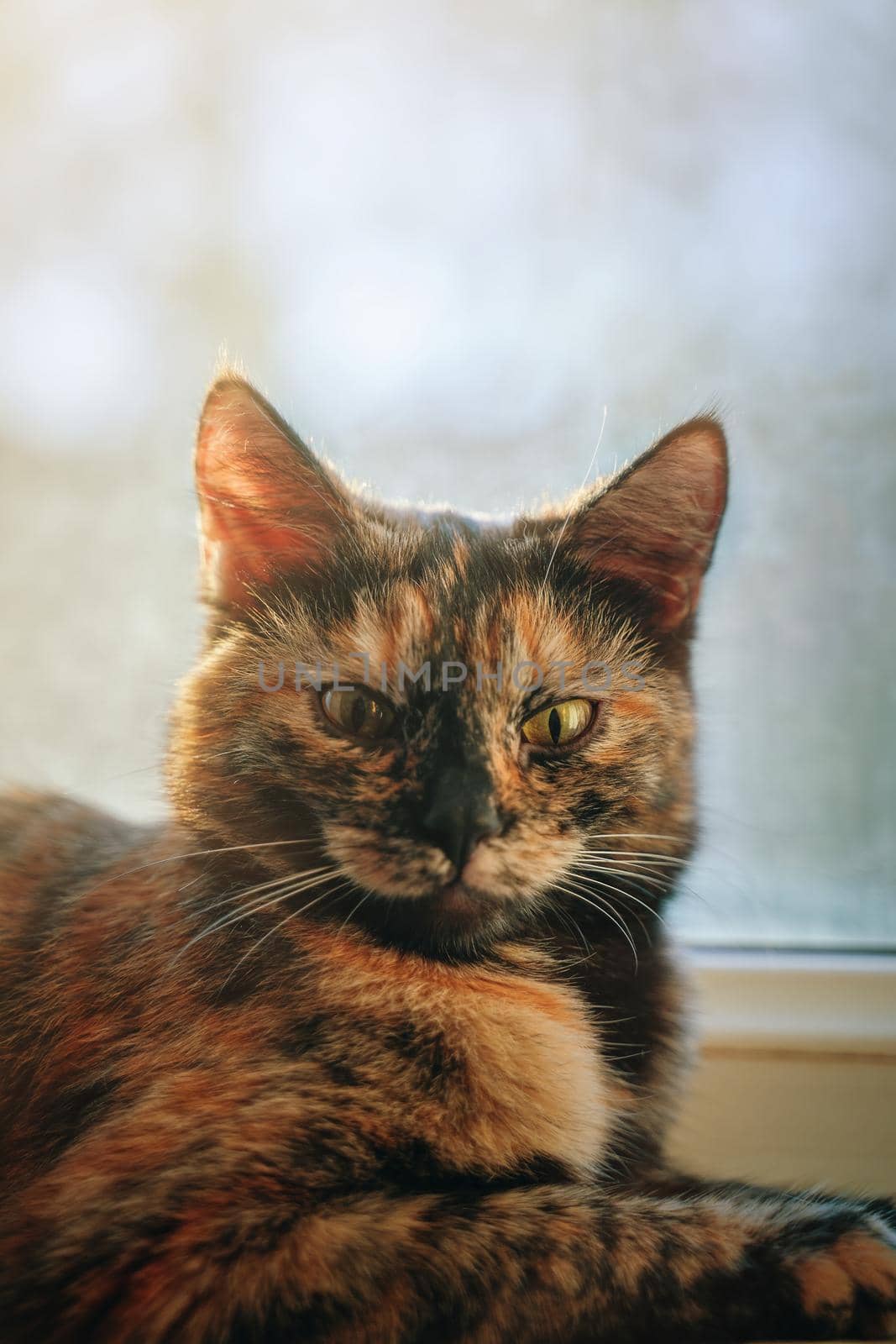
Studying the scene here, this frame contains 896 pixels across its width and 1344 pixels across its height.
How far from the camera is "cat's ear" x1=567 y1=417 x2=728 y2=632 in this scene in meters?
0.78

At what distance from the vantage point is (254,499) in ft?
2.66

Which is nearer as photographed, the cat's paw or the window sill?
the cat's paw

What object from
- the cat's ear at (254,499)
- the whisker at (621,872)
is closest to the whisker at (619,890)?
the whisker at (621,872)

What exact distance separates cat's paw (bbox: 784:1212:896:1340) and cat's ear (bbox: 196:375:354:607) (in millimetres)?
594

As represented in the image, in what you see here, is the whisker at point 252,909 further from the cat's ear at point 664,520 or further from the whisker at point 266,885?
the cat's ear at point 664,520

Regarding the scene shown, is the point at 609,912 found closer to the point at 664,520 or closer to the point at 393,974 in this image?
the point at 393,974

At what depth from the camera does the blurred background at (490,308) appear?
104 centimetres

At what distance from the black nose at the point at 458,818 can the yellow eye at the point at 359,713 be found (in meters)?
0.08

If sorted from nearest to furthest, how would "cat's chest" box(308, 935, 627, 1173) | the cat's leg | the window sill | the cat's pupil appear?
the cat's leg, "cat's chest" box(308, 935, 627, 1173), the cat's pupil, the window sill

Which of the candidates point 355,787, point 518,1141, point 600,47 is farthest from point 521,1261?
point 600,47

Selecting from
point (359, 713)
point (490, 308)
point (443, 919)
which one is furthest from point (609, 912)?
point (490, 308)

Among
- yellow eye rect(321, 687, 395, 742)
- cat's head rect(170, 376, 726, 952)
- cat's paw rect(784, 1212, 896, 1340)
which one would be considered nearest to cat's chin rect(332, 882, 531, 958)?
cat's head rect(170, 376, 726, 952)

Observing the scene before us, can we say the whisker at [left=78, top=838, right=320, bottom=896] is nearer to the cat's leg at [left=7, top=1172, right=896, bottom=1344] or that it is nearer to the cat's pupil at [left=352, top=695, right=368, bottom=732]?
the cat's pupil at [left=352, top=695, right=368, bottom=732]

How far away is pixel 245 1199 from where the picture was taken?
583 millimetres
